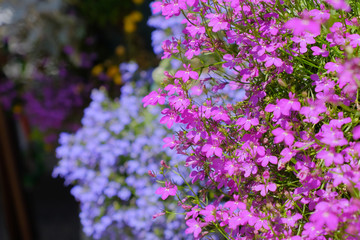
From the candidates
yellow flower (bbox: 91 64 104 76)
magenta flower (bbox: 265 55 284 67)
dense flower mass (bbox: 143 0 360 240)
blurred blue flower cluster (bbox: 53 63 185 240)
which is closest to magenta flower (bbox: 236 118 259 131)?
dense flower mass (bbox: 143 0 360 240)

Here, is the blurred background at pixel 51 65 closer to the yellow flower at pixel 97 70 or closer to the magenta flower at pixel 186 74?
the yellow flower at pixel 97 70

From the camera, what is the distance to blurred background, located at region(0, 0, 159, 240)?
275 centimetres

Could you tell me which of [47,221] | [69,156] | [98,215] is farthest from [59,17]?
[47,221]

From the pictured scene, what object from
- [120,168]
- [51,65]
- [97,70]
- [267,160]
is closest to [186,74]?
[267,160]

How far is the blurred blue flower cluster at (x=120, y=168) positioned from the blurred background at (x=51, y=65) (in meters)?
0.73

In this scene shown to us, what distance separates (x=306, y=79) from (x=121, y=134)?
1.14 m

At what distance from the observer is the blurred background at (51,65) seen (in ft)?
9.02

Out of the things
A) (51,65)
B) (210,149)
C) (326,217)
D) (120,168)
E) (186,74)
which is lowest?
(326,217)

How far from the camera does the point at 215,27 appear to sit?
846mm

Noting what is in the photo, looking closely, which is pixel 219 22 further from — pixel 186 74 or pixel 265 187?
pixel 265 187

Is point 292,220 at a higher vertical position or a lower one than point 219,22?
lower

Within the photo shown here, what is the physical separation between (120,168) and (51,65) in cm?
145

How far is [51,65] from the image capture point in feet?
10.0

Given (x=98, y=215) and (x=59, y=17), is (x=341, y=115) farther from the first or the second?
(x=59, y=17)
